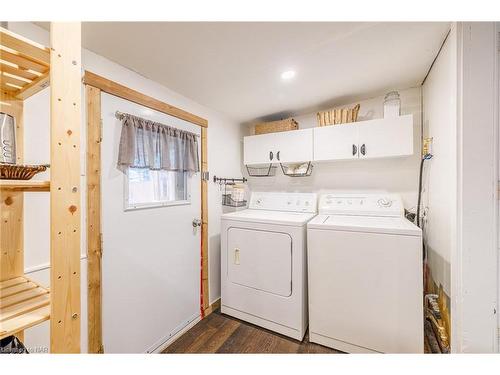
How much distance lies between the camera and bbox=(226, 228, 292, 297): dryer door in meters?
1.91

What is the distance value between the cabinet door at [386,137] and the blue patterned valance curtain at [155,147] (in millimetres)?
1649

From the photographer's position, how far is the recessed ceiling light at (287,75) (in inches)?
65.1

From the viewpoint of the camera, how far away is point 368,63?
1550 mm

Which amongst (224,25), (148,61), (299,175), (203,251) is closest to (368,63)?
(224,25)

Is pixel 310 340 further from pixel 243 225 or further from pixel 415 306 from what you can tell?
pixel 243 225

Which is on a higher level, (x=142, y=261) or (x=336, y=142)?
(x=336, y=142)

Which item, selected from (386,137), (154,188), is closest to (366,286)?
(386,137)

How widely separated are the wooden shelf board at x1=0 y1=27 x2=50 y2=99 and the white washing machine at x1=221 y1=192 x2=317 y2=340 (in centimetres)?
170

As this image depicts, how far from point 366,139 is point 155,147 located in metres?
1.92

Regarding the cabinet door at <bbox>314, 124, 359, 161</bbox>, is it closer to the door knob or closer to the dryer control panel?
the door knob

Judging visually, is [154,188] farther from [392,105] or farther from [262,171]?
[392,105]

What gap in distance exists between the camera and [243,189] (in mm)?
2664

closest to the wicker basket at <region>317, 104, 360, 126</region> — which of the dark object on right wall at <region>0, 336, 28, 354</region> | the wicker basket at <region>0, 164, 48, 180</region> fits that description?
the wicker basket at <region>0, 164, 48, 180</region>

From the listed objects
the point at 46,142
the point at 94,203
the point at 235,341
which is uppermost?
the point at 46,142
